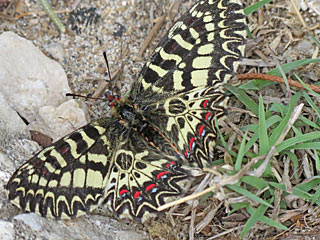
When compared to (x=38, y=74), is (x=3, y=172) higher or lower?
lower

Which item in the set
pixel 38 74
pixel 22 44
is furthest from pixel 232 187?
pixel 22 44

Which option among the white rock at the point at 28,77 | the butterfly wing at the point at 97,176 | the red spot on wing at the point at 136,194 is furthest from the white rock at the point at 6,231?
the white rock at the point at 28,77

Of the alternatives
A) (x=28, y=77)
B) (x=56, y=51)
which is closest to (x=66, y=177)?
(x=28, y=77)

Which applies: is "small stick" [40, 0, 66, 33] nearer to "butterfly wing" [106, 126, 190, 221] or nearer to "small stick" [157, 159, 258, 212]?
"butterfly wing" [106, 126, 190, 221]

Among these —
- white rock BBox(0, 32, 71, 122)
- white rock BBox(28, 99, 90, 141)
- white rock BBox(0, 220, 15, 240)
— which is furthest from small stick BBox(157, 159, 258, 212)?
white rock BBox(0, 32, 71, 122)

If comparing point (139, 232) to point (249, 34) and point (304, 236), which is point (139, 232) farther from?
point (249, 34)

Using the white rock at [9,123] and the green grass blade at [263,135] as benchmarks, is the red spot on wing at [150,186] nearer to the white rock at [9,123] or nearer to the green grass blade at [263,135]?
the green grass blade at [263,135]
